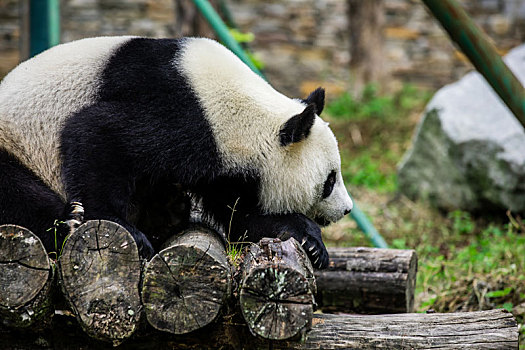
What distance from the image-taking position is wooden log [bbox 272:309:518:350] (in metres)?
2.39

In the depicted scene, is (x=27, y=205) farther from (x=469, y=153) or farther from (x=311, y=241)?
(x=469, y=153)

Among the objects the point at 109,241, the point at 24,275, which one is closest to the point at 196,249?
the point at 109,241

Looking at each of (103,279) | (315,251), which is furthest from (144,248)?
(315,251)

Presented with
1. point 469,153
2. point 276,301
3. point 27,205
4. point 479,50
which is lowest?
point 469,153

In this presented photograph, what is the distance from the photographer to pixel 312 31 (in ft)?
37.4

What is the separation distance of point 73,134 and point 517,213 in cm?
416

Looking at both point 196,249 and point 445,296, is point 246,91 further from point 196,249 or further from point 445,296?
point 445,296

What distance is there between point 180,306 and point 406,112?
23.5 feet

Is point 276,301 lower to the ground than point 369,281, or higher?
higher

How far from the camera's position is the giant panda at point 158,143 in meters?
2.86

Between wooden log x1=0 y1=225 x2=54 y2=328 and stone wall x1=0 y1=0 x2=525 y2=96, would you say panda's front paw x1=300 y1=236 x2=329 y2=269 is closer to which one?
wooden log x1=0 y1=225 x2=54 y2=328

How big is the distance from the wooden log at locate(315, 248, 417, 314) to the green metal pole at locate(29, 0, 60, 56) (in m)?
2.79

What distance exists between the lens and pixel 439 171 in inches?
246

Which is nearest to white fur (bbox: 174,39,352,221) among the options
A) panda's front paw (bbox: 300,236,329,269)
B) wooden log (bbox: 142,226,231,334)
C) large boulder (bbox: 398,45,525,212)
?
panda's front paw (bbox: 300,236,329,269)
